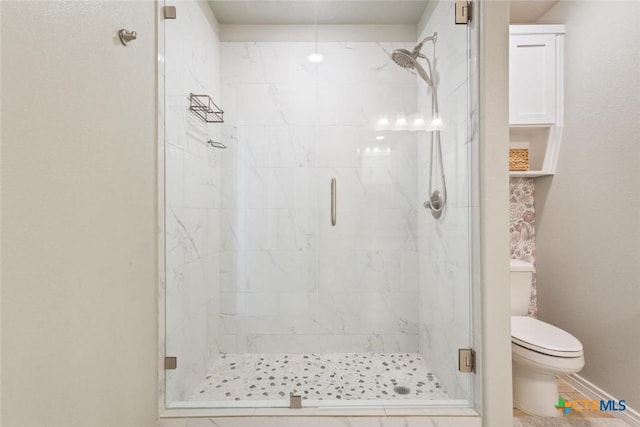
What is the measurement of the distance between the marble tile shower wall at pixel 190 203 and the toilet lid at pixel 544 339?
168 centimetres

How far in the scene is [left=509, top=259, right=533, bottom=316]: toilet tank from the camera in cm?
222

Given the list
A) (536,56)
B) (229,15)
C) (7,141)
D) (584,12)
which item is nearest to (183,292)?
(7,141)

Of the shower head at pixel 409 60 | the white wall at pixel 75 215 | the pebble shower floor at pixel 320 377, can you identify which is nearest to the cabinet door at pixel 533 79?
the shower head at pixel 409 60

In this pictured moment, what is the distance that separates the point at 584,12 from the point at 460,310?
2.05 m

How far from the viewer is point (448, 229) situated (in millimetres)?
1772

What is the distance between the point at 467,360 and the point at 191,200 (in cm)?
154

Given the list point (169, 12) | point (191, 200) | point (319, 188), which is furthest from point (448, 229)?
point (169, 12)

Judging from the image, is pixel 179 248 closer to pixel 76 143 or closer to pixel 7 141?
pixel 76 143

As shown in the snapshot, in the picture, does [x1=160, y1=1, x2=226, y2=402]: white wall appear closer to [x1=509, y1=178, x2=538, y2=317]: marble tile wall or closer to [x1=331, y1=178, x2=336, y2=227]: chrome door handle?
[x1=331, y1=178, x2=336, y2=227]: chrome door handle

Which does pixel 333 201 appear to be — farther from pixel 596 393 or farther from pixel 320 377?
pixel 596 393

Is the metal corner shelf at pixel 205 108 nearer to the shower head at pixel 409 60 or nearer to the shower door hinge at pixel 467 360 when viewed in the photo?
the shower head at pixel 409 60

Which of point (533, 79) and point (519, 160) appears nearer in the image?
point (533, 79)

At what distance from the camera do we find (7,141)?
28.6 inches

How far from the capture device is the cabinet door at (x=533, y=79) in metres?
2.34
